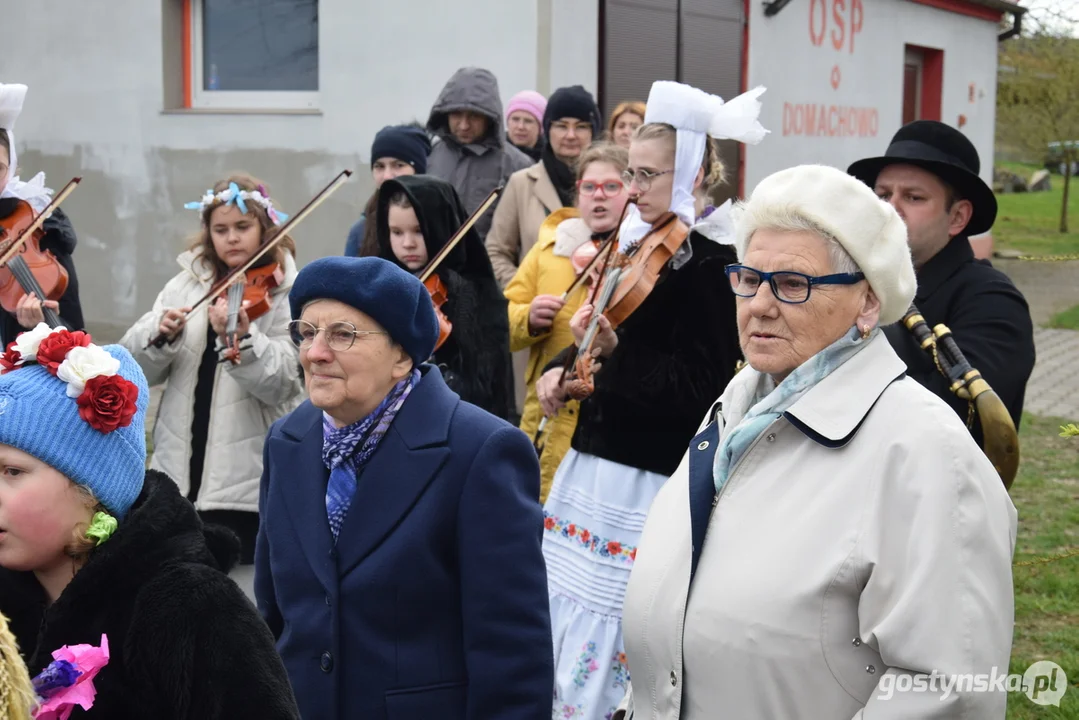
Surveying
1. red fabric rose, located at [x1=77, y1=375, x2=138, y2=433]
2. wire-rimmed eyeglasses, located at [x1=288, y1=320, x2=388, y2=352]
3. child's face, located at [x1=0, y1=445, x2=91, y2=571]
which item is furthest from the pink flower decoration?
wire-rimmed eyeglasses, located at [x1=288, y1=320, x2=388, y2=352]

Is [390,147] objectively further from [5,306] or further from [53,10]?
[53,10]

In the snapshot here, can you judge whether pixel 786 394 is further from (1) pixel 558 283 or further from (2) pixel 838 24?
(2) pixel 838 24

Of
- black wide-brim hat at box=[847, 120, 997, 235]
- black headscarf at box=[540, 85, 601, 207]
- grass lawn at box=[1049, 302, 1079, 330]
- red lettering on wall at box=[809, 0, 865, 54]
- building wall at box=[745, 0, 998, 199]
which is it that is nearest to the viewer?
black wide-brim hat at box=[847, 120, 997, 235]

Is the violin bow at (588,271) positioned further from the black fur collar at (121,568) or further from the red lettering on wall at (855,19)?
the red lettering on wall at (855,19)

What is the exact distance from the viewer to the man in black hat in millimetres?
3611

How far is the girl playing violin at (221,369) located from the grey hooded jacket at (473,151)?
1744 millimetres

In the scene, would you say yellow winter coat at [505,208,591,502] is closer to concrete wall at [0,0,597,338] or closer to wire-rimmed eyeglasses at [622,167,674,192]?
wire-rimmed eyeglasses at [622,167,674,192]

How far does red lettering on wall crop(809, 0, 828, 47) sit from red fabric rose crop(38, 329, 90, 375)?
42.5 ft

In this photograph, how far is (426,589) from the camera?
2936mm

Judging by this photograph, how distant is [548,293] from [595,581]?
1.36m

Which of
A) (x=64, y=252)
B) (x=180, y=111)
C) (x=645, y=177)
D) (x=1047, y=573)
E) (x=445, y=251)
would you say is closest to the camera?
(x=645, y=177)

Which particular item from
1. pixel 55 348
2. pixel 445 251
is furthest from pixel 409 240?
pixel 55 348

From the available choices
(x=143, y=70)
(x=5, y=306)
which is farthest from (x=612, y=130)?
(x=143, y=70)

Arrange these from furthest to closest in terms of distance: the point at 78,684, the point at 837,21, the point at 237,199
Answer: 1. the point at 837,21
2. the point at 237,199
3. the point at 78,684
